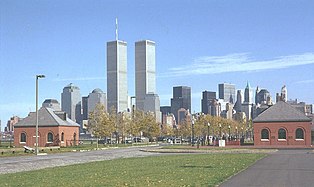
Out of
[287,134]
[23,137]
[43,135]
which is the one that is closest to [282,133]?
[287,134]

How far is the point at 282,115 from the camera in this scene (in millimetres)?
77688

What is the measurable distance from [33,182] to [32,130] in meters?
67.6

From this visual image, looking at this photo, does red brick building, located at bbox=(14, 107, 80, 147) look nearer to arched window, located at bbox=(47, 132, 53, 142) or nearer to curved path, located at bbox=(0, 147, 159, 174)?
arched window, located at bbox=(47, 132, 53, 142)

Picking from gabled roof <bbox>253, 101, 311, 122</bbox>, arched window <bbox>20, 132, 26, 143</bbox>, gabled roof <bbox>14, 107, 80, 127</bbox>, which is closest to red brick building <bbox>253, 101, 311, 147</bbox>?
gabled roof <bbox>253, 101, 311, 122</bbox>

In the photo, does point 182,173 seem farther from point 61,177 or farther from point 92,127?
point 92,127

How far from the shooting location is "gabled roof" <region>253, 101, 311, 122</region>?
7651 centimetres

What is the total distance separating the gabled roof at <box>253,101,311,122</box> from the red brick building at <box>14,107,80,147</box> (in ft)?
109

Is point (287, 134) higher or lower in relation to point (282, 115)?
lower

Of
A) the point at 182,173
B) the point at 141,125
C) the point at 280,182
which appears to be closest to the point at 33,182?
the point at 182,173

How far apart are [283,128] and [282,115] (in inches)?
88.7

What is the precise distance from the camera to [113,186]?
61.3ft

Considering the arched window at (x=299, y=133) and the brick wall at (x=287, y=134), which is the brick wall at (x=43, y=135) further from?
the arched window at (x=299, y=133)

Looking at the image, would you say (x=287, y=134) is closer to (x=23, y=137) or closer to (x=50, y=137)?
(x=50, y=137)

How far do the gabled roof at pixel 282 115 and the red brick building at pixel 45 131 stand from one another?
1302 inches
